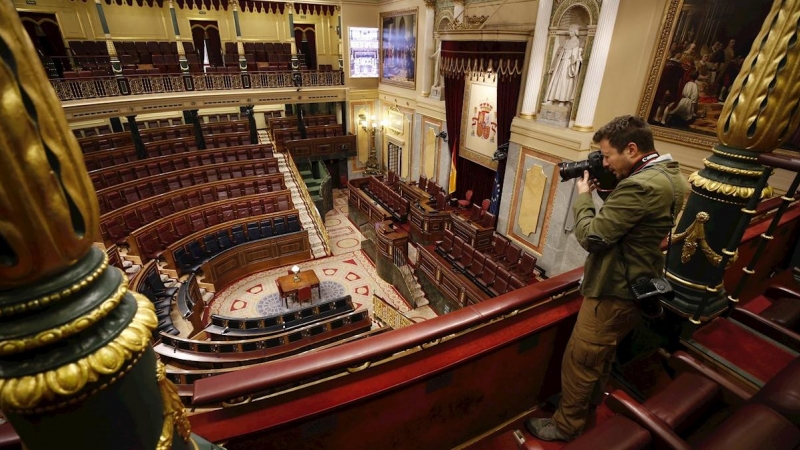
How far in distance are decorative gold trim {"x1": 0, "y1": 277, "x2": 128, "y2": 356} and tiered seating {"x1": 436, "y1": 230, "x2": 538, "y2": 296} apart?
5.93m

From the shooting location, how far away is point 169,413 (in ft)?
2.97

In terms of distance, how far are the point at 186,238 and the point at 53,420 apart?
8.04 meters

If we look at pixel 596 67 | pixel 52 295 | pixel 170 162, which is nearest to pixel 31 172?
pixel 52 295

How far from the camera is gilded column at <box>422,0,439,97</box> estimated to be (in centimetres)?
991

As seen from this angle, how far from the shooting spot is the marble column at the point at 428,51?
32.5 ft

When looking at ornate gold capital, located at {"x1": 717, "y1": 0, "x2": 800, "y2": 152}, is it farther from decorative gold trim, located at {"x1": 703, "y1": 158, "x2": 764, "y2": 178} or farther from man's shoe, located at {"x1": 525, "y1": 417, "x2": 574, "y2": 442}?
man's shoe, located at {"x1": 525, "y1": 417, "x2": 574, "y2": 442}

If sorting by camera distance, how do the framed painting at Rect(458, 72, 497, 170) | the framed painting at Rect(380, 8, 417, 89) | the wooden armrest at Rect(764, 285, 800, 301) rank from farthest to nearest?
the framed painting at Rect(380, 8, 417, 89)
the framed painting at Rect(458, 72, 497, 170)
the wooden armrest at Rect(764, 285, 800, 301)

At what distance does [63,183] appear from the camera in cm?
65

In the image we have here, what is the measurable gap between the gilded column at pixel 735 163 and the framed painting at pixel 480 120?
6820mm

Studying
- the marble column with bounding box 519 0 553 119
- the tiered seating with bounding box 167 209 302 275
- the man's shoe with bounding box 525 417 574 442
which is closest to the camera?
the man's shoe with bounding box 525 417 574 442

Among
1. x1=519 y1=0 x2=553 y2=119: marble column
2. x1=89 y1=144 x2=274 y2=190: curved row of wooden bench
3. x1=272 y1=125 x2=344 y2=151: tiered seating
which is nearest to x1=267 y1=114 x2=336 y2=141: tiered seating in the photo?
x1=272 y1=125 x2=344 y2=151: tiered seating

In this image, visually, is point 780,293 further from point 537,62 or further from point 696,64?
point 537,62

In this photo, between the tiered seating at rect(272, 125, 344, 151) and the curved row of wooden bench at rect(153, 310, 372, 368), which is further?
the tiered seating at rect(272, 125, 344, 151)

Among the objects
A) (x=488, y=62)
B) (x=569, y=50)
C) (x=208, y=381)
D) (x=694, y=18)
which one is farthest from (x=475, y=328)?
(x=488, y=62)
